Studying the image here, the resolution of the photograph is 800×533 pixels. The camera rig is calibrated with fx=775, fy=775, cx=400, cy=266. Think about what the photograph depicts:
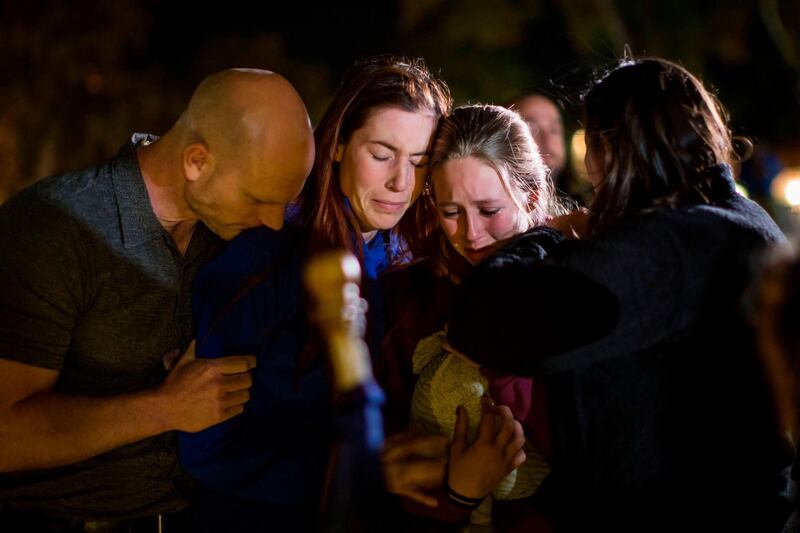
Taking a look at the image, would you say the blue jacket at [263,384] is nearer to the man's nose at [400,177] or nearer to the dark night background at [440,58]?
the man's nose at [400,177]

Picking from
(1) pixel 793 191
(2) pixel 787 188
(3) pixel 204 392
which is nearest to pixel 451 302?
(3) pixel 204 392

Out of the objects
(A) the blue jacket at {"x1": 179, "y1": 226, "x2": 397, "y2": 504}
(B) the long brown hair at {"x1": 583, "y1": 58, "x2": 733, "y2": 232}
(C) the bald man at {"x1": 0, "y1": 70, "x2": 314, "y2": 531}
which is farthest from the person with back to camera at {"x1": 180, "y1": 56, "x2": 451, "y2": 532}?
(B) the long brown hair at {"x1": 583, "y1": 58, "x2": 733, "y2": 232}

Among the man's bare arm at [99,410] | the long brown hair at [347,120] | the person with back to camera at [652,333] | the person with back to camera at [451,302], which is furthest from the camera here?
the long brown hair at [347,120]

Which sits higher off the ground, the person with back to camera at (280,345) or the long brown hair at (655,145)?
the long brown hair at (655,145)

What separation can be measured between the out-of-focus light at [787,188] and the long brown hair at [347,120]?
240 inches

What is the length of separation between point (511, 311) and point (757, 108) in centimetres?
1482

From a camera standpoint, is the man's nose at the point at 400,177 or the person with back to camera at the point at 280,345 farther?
the man's nose at the point at 400,177

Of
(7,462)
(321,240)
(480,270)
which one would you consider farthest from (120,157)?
(480,270)

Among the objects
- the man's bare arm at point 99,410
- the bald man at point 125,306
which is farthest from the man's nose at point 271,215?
the man's bare arm at point 99,410

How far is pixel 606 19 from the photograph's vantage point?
1292cm

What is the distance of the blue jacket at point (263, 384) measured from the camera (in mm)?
2777

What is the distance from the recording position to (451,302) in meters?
3.22

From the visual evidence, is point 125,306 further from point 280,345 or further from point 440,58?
point 440,58

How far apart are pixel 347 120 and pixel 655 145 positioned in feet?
4.67
